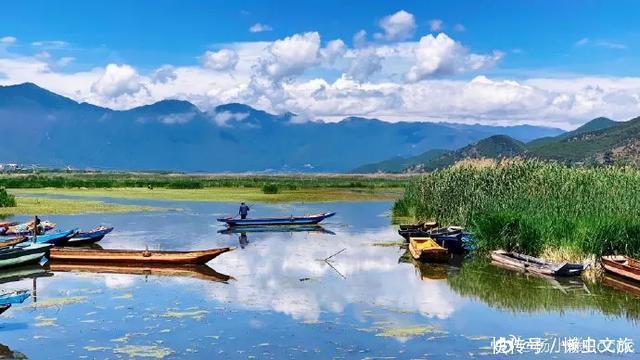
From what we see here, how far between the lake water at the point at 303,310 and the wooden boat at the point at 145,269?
24 cm

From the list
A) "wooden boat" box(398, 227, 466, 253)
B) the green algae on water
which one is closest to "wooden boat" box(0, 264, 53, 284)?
the green algae on water

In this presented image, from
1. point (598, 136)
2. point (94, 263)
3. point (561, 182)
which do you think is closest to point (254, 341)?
point (94, 263)

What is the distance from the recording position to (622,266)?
2697 cm

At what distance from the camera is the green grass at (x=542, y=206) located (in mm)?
29828

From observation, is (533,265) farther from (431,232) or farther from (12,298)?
(12,298)

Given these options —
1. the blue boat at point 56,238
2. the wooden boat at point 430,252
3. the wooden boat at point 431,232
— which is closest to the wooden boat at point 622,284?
the wooden boat at point 430,252

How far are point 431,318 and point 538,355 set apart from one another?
4.40 m

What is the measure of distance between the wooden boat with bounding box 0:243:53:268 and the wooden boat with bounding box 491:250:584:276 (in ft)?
65.3

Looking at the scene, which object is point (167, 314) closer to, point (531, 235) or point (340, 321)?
point (340, 321)

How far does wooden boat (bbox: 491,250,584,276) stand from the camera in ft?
91.5

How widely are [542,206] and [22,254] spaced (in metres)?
23.7

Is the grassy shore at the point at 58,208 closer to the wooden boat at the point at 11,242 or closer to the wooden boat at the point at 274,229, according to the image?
the wooden boat at the point at 274,229

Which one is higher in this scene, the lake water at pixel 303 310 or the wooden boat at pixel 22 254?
the wooden boat at pixel 22 254

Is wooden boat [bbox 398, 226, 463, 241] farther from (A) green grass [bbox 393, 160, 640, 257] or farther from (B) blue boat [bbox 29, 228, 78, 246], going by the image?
(B) blue boat [bbox 29, 228, 78, 246]
